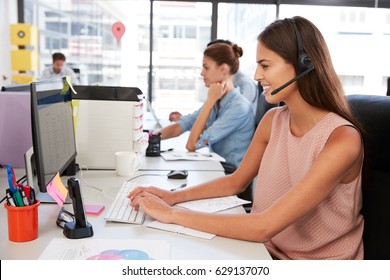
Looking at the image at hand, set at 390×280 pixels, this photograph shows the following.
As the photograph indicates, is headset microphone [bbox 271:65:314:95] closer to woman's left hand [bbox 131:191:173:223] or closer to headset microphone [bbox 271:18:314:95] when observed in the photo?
headset microphone [bbox 271:18:314:95]

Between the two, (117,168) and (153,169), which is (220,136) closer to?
(153,169)

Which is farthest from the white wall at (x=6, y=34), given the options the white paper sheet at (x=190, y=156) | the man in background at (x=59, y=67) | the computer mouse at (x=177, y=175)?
the computer mouse at (x=177, y=175)

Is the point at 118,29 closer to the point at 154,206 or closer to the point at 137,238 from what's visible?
the point at 154,206

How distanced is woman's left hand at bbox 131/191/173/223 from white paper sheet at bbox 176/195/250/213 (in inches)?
4.8

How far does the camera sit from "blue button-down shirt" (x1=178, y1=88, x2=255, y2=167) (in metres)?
2.29

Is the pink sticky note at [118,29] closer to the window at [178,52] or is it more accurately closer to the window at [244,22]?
the window at [178,52]

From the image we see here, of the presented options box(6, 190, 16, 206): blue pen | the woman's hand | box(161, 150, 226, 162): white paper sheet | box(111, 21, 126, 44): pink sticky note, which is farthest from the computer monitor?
box(111, 21, 126, 44): pink sticky note

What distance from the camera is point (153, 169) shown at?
180 centimetres

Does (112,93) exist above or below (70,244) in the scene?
above

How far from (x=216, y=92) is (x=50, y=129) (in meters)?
1.30

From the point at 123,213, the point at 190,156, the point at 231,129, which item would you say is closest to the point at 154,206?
the point at 123,213

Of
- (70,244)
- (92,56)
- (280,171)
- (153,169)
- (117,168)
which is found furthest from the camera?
(92,56)
